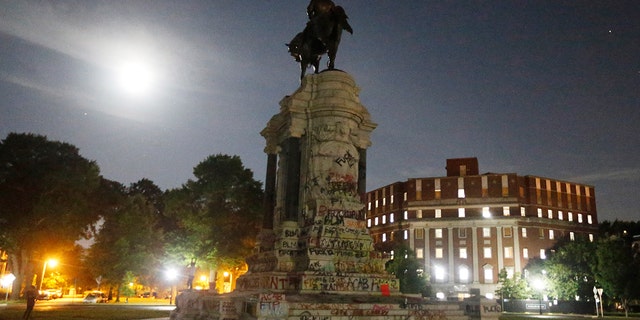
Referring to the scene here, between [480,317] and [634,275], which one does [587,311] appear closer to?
[634,275]

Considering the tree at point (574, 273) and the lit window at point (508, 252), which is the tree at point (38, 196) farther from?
the lit window at point (508, 252)

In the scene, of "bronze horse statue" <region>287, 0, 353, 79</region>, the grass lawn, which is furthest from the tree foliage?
"bronze horse statue" <region>287, 0, 353, 79</region>

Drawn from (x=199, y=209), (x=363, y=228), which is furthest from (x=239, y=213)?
(x=363, y=228)

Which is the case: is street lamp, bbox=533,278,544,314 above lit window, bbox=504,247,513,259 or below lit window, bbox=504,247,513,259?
below

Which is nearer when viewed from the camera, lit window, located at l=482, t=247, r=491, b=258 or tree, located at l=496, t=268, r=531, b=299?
tree, located at l=496, t=268, r=531, b=299

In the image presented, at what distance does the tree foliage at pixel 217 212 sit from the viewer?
4909 cm

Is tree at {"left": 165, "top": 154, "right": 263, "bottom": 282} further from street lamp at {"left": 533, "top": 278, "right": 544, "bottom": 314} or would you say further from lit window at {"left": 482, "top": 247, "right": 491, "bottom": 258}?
lit window at {"left": 482, "top": 247, "right": 491, "bottom": 258}

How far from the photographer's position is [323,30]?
2384 centimetres

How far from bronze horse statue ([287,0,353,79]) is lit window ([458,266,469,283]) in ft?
222

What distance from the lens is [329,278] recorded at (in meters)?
18.1

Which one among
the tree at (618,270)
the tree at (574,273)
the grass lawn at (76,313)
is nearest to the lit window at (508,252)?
the tree at (574,273)

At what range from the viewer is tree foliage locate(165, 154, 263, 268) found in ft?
161

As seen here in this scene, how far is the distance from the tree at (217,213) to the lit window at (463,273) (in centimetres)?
4570

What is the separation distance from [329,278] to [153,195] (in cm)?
7305
